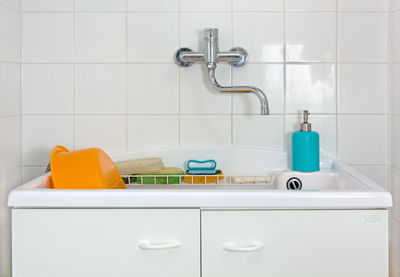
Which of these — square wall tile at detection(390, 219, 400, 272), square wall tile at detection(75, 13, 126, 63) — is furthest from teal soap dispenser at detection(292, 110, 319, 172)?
square wall tile at detection(75, 13, 126, 63)

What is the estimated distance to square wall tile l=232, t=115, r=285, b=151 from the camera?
1711 millimetres

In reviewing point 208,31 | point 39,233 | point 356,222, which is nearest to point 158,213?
point 39,233

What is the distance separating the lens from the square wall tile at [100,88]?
1699 mm

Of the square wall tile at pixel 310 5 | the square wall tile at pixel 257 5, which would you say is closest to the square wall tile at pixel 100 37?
the square wall tile at pixel 257 5

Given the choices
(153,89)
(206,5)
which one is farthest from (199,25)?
(153,89)

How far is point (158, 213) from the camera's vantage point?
44.4 inches

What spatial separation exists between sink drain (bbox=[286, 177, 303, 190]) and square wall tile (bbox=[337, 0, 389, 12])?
0.72 m

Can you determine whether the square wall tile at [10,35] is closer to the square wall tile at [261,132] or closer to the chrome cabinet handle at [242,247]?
the square wall tile at [261,132]

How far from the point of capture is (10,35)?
1592 millimetres

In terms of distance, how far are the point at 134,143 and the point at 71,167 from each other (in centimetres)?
47

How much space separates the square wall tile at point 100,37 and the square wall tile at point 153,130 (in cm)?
26

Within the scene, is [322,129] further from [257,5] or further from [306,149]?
[257,5]

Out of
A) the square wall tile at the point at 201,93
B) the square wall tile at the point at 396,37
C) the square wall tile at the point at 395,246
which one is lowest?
the square wall tile at the point at 395,246

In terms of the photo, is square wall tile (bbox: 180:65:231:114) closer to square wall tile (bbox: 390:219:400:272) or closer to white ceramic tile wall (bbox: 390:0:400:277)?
white ceramic tile wall (bbox: 390:0:400:277)
